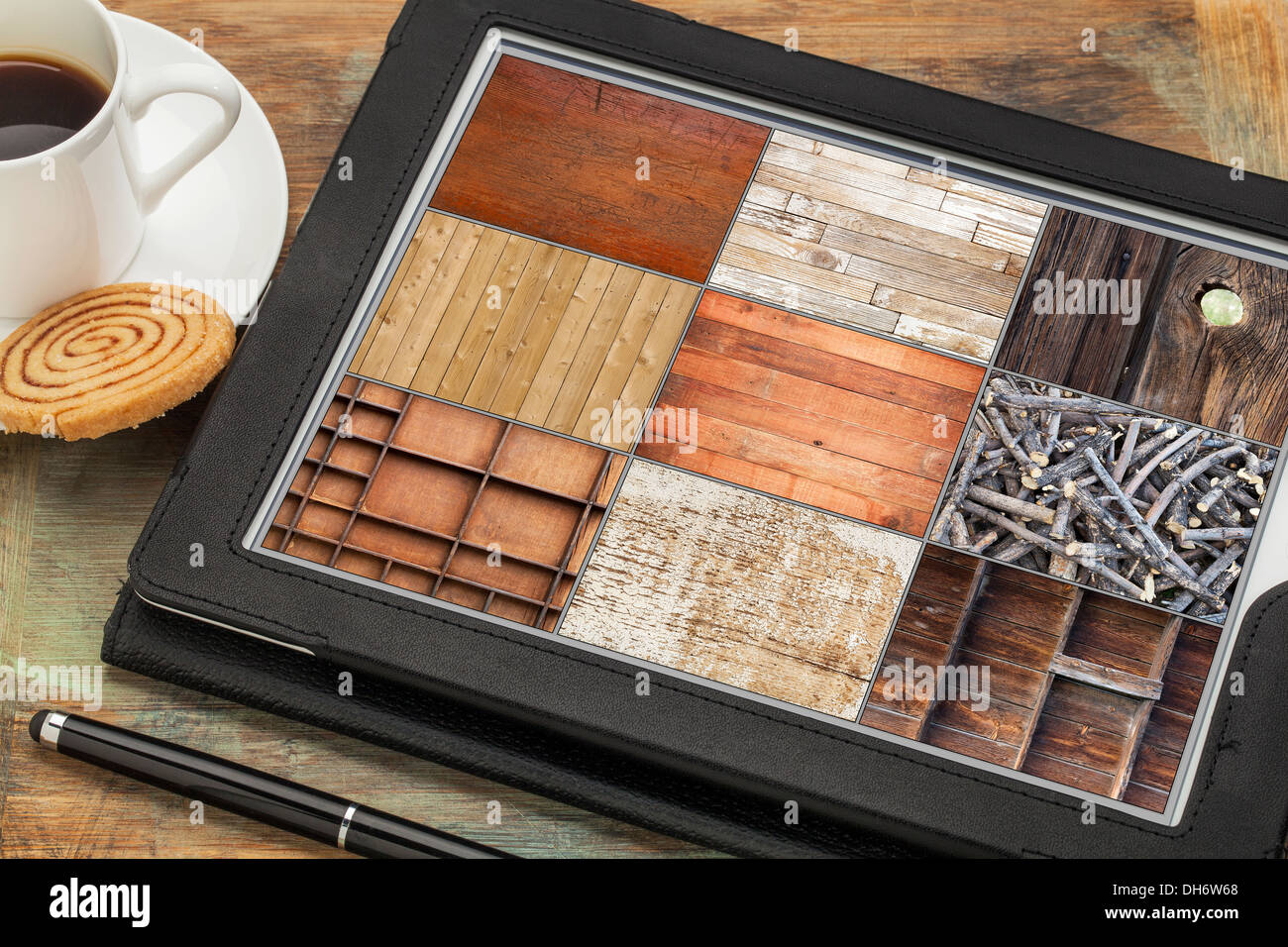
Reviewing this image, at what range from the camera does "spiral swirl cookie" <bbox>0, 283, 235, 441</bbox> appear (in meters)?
0.83

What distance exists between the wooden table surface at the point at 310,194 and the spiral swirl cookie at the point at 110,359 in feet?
0.32

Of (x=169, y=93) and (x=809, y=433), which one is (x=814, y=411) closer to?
(x=809, y=433)

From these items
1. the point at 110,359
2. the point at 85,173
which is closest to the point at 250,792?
the point at 110,359

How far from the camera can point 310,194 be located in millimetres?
1039

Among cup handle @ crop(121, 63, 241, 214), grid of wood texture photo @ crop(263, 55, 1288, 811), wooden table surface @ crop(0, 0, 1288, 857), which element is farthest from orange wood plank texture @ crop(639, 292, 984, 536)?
cup handle @ crop(121, 63, 241, 214)

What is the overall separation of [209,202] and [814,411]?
0.54m

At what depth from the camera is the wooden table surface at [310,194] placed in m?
0.85

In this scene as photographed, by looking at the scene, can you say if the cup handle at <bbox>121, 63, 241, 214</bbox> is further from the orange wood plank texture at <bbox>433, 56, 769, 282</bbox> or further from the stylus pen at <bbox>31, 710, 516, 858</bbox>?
the stylus pen at <bbox>31, 710, 516, 858</bbox>

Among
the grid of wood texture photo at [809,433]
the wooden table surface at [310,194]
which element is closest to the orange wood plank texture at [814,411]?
the grid of wood texture photo at [809,433]

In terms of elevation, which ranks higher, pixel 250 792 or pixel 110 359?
pixel 110 359

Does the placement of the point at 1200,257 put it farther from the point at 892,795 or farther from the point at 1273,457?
the point at 892,795

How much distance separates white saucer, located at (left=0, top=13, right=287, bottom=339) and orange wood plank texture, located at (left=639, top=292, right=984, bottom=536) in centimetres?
36

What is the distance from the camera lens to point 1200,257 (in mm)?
932
